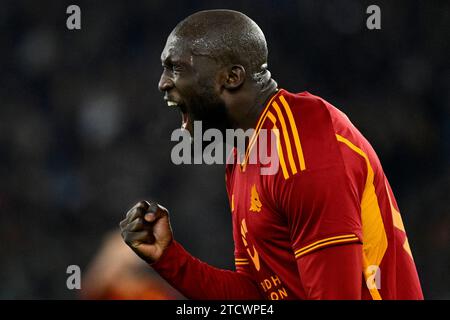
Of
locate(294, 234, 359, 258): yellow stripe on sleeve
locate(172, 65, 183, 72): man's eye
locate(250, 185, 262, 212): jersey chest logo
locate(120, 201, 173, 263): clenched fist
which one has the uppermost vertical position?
locate(172, 65, 183, 72): man's eye

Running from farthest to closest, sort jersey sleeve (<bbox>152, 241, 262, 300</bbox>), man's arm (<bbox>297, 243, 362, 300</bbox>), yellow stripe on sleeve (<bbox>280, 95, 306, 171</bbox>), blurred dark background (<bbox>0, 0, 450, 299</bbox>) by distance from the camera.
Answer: blurred dark background (<bbox>0, 0, 450, 299</bbox>), jersey sleeve (<bbox>152, 241, 262, 300</bbox>), yellow stripe on sleeve (<bbox>280, 95, 306, 171</bbox>), man's arm (<bbox>297, 243, 362, 300</bbox>)

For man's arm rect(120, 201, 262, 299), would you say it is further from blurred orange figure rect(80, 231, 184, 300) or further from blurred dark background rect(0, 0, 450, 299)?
blurred dark background rect(0, 0, 450, 299)

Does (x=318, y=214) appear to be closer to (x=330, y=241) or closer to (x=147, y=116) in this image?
(x=330, y=241)

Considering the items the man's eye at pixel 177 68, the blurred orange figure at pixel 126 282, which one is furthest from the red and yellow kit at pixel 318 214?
the blurred orange figure at pixel 126 282

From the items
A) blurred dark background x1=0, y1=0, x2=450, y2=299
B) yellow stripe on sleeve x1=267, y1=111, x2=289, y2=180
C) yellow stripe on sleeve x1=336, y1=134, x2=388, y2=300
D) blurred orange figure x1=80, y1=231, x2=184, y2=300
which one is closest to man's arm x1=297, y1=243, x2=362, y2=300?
yellow stripe on sleeve x1=336, y1=134, x2=388, y2=300

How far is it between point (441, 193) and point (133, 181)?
268 centimetres

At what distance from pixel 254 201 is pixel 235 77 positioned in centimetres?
48

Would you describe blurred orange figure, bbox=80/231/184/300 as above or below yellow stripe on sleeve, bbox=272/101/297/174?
below

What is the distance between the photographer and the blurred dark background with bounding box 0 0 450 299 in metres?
6.80

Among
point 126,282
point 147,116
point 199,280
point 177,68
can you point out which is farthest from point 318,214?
point 147,116

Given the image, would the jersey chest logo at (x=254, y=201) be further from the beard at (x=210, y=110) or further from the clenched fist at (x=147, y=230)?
the clenched fist at (x=147, y=230)

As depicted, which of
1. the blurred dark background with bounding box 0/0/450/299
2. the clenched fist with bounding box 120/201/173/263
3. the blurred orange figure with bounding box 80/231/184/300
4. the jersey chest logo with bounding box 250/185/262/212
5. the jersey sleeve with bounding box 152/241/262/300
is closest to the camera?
the jersey chest logo with bounding box 250/185/262/212

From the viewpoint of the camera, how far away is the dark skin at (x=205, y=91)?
9.82 feet

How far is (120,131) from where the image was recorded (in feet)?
23.4
